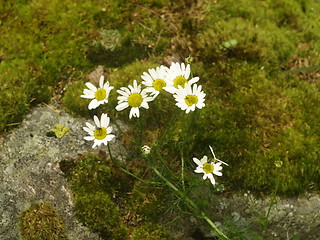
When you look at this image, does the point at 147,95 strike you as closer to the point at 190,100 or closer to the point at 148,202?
the point at 190,100

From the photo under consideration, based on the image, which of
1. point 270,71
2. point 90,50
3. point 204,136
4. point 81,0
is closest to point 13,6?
point 81,0

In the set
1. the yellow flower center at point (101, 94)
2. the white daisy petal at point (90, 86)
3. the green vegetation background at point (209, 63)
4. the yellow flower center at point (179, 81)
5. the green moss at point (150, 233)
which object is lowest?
the green moss at point (150, 233)

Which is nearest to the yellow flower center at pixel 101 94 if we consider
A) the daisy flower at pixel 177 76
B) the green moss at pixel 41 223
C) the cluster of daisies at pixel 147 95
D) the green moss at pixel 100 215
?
the cluster of daisies at pixel 147 95

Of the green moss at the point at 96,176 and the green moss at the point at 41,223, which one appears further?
the green moss at the point at 96,176

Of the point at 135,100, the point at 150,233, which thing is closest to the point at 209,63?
the point at 135,100

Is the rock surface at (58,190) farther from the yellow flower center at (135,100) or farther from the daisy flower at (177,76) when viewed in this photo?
the daisy flower at (177,76)

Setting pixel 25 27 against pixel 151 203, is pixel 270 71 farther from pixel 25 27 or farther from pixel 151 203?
pixel 25 27

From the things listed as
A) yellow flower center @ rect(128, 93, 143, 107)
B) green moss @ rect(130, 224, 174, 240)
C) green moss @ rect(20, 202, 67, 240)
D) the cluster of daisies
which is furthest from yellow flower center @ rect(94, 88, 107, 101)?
green moss @ rect(130, 224, 174, 240)

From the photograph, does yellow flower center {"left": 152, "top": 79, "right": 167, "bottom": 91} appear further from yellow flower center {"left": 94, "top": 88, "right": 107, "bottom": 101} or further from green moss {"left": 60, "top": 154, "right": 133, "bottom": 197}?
green moss {"left": 60, "top": 154, "right": 133, "bottom": 197}
